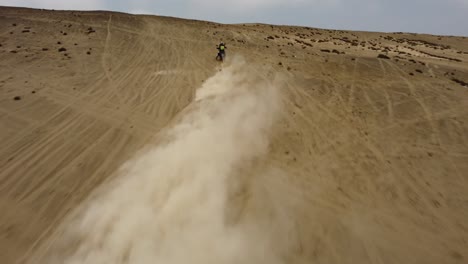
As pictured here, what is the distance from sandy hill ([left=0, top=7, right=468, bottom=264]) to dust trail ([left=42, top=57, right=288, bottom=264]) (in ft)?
0.10

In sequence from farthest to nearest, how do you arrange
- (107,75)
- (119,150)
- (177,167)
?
(107,75), (119,150), (177,167)

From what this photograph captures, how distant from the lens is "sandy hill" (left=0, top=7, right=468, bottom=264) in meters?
5.62

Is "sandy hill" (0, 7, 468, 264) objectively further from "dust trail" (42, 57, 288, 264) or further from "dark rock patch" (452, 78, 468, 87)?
"dark rock patch" (452, 78, 468, 87)

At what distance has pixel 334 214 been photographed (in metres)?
6.41

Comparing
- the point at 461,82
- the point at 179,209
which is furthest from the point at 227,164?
the point at 461,82

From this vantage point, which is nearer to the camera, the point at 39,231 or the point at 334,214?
the point at 39,231

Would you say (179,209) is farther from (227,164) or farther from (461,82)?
(461,82)

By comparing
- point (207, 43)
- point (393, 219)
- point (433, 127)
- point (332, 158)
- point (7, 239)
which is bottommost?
point (7, 239)

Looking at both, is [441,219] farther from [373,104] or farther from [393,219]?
[373,104]

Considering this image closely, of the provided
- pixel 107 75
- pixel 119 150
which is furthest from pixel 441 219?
pixel 107 75

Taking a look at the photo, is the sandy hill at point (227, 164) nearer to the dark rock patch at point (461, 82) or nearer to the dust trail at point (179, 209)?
the dust trail at point (179, 209)

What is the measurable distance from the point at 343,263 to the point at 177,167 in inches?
167

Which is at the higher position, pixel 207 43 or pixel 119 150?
pixel 207 43

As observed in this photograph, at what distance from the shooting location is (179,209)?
6168mm
